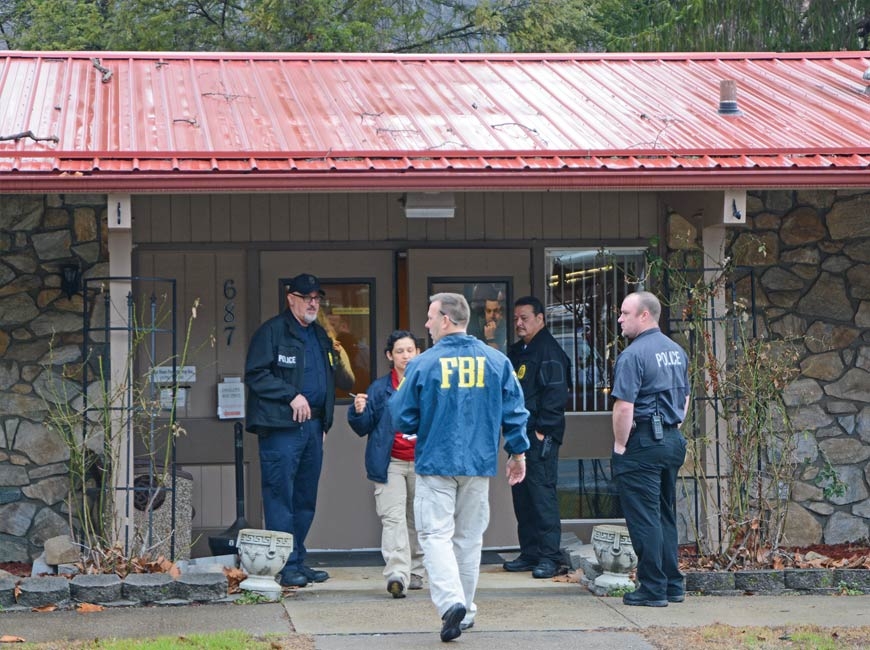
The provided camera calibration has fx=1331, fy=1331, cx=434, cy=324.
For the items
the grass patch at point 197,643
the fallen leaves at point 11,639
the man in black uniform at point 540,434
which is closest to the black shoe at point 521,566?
the man in black uniform at point 540,434

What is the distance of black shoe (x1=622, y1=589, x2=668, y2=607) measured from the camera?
7496mm

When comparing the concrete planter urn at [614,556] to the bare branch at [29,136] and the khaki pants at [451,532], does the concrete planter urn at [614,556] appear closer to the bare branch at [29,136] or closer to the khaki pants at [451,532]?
the khaki pants at [451,532]

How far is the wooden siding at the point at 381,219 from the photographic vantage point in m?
9.36

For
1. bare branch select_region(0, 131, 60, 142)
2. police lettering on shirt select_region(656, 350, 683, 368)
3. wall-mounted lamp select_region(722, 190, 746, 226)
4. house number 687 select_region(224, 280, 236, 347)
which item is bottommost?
police lettering on shirt select_region(656, 350, 683, 368)

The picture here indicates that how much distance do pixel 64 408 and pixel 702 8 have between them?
1398cm

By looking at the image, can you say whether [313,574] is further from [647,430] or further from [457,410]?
[647,430]

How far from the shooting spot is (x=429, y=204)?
8406 mm

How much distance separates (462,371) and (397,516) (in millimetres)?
1607

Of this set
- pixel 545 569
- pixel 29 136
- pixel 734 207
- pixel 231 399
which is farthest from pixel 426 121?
pixel 545 569

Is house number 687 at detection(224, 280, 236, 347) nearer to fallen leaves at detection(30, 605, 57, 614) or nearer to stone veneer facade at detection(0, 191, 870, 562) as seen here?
fallen leaves at detection(30, 605, 57, 614)

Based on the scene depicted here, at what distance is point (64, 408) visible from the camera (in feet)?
29.0

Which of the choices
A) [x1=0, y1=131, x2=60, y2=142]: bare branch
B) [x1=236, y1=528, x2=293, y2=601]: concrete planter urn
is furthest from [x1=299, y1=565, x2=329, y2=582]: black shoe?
[x1=0, y1=131, x2=60, y2=142]: bare branch

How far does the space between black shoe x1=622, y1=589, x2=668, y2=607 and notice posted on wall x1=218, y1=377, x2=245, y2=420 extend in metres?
3.16

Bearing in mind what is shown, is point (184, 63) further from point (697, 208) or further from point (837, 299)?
point (837, 299)
